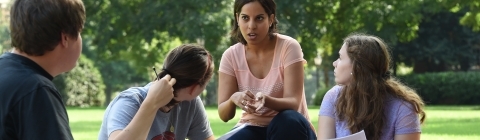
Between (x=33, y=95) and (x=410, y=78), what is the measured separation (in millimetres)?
34057

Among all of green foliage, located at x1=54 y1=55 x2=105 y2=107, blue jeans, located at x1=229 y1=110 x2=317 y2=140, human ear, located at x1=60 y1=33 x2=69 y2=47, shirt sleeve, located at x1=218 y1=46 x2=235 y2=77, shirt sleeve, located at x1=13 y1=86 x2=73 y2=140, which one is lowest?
green foliage, located at x1=54 y1=55 x2=105 y2=107

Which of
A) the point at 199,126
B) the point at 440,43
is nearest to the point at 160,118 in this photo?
the point at 199,126

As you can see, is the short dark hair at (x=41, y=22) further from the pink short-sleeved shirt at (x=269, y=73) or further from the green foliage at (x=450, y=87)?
the green foliage at (x=450, y=87)

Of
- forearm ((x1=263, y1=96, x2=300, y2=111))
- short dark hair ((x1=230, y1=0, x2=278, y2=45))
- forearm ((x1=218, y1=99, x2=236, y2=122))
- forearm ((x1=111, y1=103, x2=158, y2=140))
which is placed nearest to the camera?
forearm ((x1=111, y1=103, x2=158, y2=140))

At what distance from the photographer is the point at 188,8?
29.1 meters

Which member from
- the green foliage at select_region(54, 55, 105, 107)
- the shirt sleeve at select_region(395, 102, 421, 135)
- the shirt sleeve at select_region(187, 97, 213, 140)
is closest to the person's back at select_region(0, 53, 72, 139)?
the shirt sleeve at select_region(187, 97, 213, 140)

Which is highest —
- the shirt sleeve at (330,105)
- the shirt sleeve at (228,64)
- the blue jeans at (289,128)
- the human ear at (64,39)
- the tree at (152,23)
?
the human ear at (64,39)

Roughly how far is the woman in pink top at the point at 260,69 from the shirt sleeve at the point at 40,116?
8.15ft

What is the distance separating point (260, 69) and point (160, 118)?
1.23 m

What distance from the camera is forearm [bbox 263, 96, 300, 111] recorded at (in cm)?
506

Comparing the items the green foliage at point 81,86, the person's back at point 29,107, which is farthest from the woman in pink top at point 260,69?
the green foliage at point 81,86

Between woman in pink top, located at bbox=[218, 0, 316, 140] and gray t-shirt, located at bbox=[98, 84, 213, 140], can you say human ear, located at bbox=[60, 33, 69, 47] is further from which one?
woman in pink top, located at bbox=[218, 0, 316, 140]

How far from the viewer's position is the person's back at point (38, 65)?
8.52 feet

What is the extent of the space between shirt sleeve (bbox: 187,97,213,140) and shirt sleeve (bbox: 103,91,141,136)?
22.7 inches
